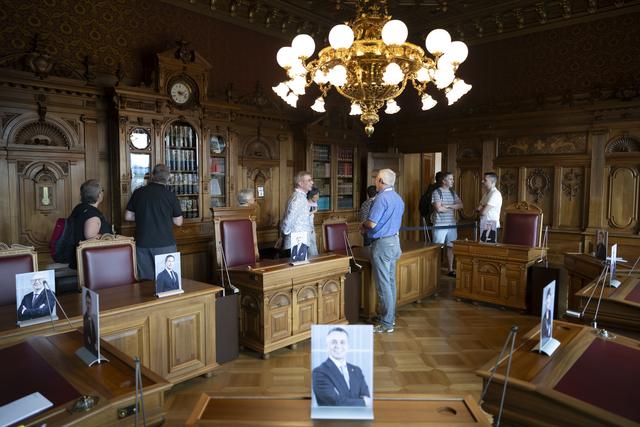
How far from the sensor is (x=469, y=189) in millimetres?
7531

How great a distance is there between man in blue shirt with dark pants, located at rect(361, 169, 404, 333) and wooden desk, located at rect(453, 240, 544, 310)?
149cm

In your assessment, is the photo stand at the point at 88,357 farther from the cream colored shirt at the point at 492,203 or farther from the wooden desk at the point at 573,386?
the cream colored shirt at the point at 492,203

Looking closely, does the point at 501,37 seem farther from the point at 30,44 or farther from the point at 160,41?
the point at 30,44

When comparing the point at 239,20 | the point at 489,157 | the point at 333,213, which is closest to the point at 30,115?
the point at 239,20

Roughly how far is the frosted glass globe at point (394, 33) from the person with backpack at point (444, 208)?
3605 millimetres

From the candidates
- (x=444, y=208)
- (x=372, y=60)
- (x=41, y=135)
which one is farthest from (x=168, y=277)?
(x=444, y=208)

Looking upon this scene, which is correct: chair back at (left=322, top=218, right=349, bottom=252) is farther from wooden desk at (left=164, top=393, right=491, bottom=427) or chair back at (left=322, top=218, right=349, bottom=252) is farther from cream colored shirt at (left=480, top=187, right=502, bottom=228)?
wooden desk at (left=164, top=393, right=491, bottom=427)

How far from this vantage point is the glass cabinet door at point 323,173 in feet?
25.2

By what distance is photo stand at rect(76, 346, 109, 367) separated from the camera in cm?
184

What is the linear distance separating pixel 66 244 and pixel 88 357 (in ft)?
7.37

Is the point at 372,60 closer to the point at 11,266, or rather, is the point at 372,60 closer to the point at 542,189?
the point at 11,266

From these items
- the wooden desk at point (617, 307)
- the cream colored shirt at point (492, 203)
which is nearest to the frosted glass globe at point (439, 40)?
the wooden desk at point (617, 307)

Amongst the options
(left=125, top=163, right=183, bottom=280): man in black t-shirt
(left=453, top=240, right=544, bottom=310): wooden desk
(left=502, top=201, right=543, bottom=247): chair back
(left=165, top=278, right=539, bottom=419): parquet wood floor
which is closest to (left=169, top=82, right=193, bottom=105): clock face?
(left=125, top=163, right=183, bottom=280): man in black t-shirt

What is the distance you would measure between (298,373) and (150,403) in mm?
2053
